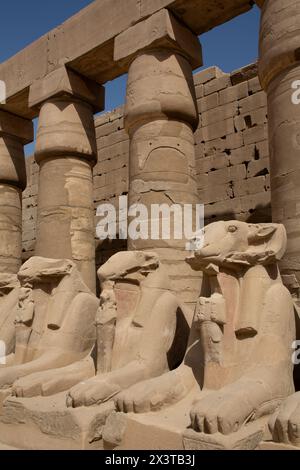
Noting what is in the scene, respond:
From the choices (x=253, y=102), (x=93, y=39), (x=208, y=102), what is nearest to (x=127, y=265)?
(x=93, y=39)

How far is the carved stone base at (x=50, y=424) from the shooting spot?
3.34m

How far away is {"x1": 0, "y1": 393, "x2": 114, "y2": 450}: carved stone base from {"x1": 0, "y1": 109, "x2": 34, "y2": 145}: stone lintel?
21.4ft

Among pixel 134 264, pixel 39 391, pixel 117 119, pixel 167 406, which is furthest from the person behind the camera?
pixel 117 119

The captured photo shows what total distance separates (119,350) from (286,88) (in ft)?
9.69

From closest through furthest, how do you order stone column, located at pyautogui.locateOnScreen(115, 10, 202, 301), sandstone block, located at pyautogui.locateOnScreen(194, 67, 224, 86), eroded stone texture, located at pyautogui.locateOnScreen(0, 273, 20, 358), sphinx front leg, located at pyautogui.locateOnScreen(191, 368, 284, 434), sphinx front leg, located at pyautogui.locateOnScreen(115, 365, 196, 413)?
sphinx front leg, located at pyautogui.locateOnScreen(191, 368, 284, 434)
sphinx front leg, located at pyautogui.locateOnScreen(115, 365, 196, 413)
eroded stone texture, located at pyautogui.locateOnScreen(0, 273, 20, 358)
stone column, located at pyautogui.locateOnScreen(115, 10, 202, 301)
sandstone block, located at pyautogui.locateOnScreen(194, 67, 224, 86)

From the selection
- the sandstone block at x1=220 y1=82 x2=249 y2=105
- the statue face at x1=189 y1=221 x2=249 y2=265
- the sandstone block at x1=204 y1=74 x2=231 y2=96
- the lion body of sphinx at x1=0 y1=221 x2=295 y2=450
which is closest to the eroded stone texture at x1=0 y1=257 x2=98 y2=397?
the lion body of sphinx at x1=0 y1=221 x2=295 y2=450

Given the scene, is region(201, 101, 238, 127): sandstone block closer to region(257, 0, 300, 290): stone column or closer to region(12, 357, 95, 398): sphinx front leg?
region(257, 0, 300, 290): stone column

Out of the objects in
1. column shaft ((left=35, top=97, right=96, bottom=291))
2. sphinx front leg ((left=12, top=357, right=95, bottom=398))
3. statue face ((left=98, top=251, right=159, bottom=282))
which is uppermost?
column shaft ((left=35, top=97, right=96, bottom=291))

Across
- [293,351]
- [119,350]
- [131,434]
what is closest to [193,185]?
[119,350]

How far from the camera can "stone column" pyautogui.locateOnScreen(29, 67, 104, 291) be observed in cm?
762

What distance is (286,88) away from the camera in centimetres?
489

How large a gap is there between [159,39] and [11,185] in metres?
4.28

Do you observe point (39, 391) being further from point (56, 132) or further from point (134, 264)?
point (56, 132)
